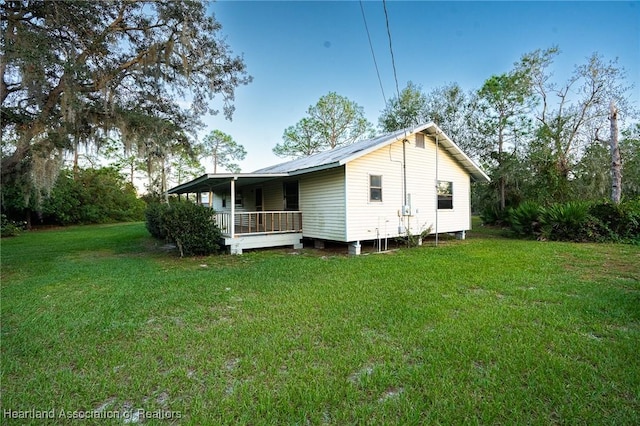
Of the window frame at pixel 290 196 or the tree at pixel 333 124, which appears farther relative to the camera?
the tree at pixel 333 124

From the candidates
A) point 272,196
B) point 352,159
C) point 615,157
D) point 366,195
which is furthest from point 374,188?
point 615,157

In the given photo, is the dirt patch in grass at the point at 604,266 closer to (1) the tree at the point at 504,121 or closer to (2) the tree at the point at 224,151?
(1) the tree at the point at 504,121

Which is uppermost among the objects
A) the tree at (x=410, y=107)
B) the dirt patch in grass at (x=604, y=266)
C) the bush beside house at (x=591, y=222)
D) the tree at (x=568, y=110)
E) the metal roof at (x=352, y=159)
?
the tree at (x=410, y=107)

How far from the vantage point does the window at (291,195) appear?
1175 centimetres

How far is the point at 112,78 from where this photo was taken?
6816 mm

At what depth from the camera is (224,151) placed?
39406 mm

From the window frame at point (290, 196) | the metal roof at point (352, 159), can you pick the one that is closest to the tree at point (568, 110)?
the metal roof at point (352, 159)

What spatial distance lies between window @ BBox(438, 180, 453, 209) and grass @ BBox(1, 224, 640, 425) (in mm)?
5852

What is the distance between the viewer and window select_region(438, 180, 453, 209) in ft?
39.2

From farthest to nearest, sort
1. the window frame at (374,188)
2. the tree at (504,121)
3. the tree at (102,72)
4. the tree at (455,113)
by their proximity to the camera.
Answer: the tree at (455,113), the tree at (504,121), the window frame at (374,188), the tree at (102,72)

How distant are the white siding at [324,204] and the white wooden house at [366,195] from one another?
3 cm

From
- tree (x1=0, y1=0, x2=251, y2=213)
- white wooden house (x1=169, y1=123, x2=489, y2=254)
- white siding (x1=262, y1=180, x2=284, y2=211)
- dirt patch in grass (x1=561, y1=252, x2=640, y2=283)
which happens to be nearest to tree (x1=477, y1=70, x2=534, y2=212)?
white wooden house (x1=169, y1=123, x2=489, y2=254)

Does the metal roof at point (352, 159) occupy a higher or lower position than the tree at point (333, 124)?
lower

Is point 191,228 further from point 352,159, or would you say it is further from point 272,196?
point 352,159
